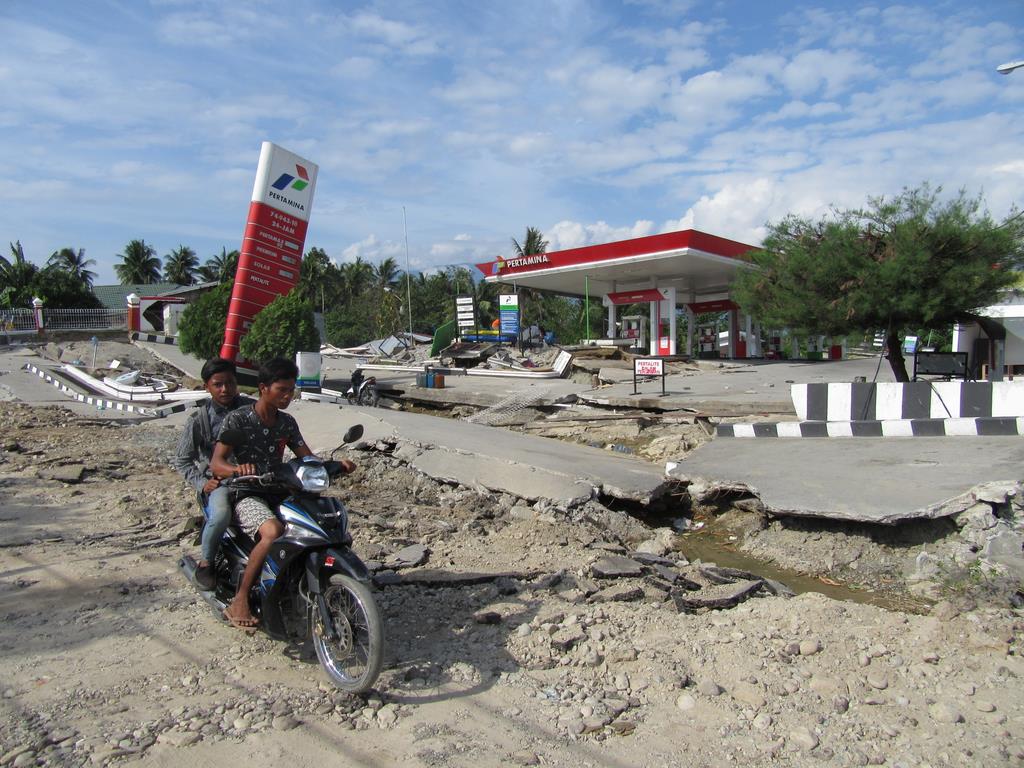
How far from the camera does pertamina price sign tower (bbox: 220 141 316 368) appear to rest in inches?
773

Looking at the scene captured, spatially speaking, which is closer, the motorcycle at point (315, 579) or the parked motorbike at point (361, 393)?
the motorcycle at point (315, 579)

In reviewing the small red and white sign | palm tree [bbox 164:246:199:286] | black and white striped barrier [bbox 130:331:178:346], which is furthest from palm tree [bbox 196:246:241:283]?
the small red and white sign

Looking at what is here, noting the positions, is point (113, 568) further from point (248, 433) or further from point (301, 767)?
point (301, 767)

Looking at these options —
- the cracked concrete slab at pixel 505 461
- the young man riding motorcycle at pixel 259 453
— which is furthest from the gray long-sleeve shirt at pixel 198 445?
the cracked concrete slab at pixel 505 461

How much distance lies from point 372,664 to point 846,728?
6.89 ft

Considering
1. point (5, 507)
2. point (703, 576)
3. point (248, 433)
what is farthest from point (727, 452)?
point (5, 507)

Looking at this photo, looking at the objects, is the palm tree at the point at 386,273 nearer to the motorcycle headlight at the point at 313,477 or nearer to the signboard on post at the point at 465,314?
the signboard on post at the point at 465,314

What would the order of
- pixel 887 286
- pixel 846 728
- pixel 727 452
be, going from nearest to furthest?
pixel 846 728
pixel 727 452
pixel 887 286

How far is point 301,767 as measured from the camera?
268 centimetres

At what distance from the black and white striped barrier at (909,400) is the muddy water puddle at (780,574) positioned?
4285mm

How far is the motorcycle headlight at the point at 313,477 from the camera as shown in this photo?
343 centimetres

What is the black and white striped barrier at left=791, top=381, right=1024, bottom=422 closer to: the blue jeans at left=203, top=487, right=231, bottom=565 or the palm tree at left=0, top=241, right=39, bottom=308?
the blue jeans at left=203, top=487, right=231, bottom=565

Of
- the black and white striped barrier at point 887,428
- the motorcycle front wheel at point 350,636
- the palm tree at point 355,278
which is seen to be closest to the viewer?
the motorcycle front wheel at point 350,636

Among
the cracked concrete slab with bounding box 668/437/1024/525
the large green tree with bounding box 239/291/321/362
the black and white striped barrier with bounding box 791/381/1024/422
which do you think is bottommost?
the cracked concrete slab with bounding box 668/437/1024/525
